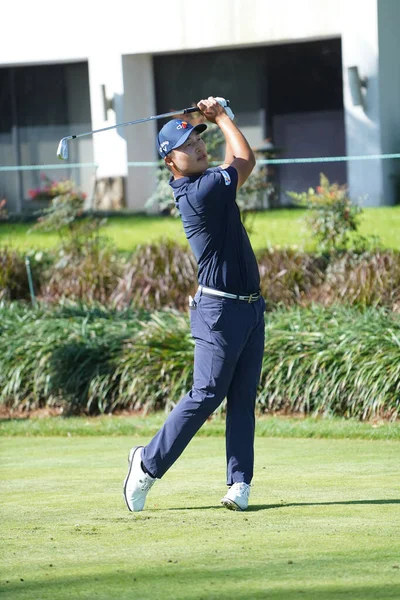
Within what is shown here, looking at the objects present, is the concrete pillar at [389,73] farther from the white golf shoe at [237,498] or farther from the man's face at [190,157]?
the white golf shoe at [237,498]

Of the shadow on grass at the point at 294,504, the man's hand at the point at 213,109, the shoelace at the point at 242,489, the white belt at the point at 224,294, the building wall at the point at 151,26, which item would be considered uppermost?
the building wall at the point at 151,26

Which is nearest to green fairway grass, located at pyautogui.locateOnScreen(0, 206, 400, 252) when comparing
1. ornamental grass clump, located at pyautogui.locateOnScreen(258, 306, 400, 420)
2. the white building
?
the white building

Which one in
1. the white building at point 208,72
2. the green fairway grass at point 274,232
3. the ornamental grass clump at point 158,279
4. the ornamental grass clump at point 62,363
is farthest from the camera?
the white building at point 208,72

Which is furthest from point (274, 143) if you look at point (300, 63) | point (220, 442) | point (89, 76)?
point (220, 442)

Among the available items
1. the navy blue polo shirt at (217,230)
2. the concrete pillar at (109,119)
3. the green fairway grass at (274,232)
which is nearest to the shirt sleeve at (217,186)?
the navy blue polo shirt at (217,230)

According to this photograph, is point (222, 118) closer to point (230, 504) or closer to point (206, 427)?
point (230, 504)

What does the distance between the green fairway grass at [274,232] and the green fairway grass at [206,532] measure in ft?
19.9

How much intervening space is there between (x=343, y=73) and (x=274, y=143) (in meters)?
1.81

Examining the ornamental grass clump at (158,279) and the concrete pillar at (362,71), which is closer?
the ornamental grass clump at (158,279)

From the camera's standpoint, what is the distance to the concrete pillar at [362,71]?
1734 cm

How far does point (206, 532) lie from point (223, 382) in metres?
0.89

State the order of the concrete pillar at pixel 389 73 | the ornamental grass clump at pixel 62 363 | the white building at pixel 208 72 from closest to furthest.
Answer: the ornamental grass clump at pixel 62 363
the concrete pillar at pixel 389 73
the white building at pixel 208 72

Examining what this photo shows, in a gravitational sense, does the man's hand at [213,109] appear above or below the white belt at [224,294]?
above

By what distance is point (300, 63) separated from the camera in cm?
1902
